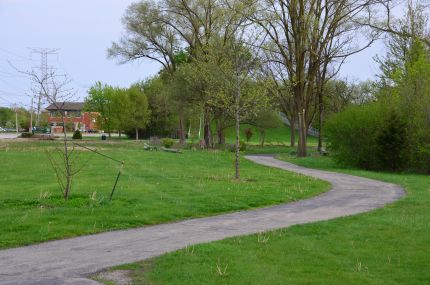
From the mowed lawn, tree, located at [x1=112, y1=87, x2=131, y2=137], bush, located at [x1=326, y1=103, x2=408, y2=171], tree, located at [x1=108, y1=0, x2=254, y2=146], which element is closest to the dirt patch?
the mowed lawn

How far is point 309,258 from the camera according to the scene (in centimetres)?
774

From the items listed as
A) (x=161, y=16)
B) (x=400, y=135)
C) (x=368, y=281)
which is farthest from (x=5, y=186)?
(x=161, y=16)

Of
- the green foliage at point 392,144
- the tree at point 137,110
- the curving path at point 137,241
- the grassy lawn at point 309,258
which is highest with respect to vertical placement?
the tree at point 137,110

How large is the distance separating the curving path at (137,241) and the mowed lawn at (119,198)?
0.55m

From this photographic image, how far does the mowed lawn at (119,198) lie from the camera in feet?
33.6

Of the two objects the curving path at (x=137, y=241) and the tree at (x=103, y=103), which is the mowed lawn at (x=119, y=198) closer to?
the curving path at (x=137, y=241)

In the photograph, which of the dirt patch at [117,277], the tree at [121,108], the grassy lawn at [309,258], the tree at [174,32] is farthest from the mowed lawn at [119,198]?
the tree at [121,108]

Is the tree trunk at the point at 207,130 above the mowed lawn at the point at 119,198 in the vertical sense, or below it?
above

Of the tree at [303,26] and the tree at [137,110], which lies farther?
the tree at [137,110]

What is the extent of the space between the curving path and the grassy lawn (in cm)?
59

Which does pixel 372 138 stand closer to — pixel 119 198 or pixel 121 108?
pixel 119 198

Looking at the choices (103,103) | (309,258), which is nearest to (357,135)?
(309,258)

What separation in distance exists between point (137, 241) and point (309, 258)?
9.54ft

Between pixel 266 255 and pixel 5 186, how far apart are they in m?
10.2
